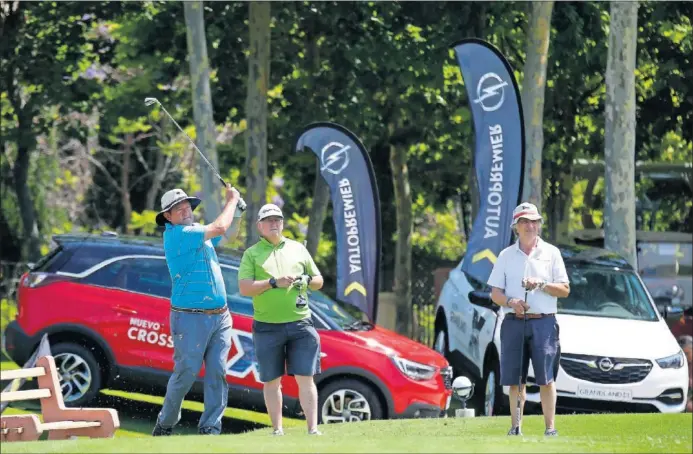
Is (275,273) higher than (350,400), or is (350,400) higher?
(275,273)

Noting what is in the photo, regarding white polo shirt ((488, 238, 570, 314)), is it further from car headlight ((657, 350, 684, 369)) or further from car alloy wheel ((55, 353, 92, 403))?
car alloy wheel ((55, 353, 92, 403))

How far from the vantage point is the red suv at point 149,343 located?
49.6 ft

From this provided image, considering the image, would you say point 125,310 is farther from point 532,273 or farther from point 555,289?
point 555,289

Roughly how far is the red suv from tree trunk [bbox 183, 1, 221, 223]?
14.6 feet

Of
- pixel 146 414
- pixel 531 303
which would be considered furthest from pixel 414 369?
pixel 531 303

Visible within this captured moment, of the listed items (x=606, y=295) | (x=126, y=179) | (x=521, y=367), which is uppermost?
(x=126, y=179)

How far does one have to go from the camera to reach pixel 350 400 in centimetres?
1514

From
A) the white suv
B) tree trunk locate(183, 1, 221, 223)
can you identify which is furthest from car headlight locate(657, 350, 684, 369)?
tree trunk locate(183, 1, 221, 223)

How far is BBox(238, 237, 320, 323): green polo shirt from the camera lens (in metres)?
11.4

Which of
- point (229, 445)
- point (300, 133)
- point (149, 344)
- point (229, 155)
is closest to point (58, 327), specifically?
point (149, 344)

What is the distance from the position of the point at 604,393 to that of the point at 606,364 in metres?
0.28

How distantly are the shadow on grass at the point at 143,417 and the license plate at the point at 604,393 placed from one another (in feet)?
10.9

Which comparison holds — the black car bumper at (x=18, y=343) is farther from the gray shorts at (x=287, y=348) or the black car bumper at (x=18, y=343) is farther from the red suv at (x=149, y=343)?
the gray shorts at (x=287, y=348)

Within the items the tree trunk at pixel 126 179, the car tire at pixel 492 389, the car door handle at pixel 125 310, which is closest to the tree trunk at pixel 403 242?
the tree trunk at pixel 126 179
